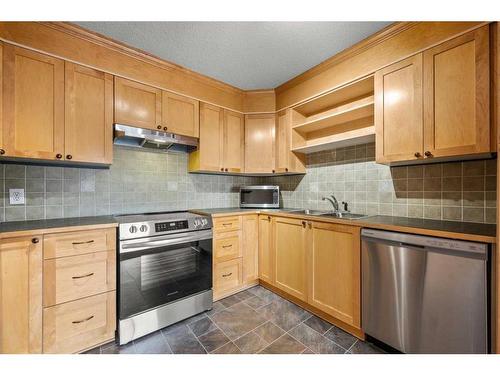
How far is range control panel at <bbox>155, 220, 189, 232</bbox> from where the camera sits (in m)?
1.82

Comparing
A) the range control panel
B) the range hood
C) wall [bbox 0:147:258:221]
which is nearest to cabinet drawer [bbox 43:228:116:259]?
the range control panel

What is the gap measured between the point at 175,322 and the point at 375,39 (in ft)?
9.37

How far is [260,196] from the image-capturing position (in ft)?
9.38

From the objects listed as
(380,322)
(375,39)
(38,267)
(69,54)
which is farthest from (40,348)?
(375,39)

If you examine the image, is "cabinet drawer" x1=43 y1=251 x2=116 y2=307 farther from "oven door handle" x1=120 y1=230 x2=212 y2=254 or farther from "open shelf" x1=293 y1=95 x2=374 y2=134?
"open shelf" x1=293 y1=95 x2=374 y2=134

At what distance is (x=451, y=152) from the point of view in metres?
1.45

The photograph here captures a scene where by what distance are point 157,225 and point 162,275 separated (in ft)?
1.40

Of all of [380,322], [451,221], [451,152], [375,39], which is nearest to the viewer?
[451,152]

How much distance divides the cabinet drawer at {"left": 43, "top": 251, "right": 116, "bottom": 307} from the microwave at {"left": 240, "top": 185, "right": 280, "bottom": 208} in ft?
5.28

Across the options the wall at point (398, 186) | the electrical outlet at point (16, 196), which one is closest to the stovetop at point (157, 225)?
the electrical outlet at point (16, 196)

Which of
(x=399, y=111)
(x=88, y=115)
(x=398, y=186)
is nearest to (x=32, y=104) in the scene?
(x=88, y=115)

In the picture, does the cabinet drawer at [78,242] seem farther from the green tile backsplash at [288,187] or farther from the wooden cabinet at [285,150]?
the wooden cabinet at [285,150]

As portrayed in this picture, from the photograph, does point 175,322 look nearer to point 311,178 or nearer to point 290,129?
point 311,178

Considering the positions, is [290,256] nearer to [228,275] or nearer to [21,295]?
[228,275]
